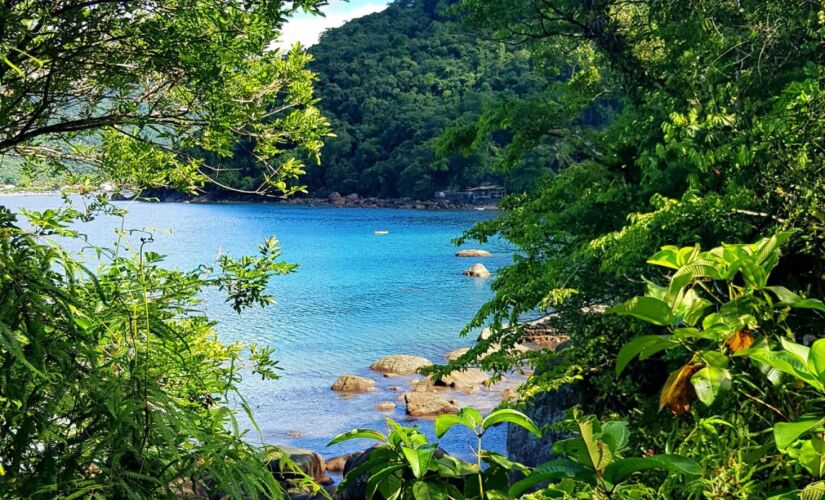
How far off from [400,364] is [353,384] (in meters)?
1.79

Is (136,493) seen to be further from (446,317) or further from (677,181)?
(446,317)

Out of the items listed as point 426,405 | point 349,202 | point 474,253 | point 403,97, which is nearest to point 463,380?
point 426,405

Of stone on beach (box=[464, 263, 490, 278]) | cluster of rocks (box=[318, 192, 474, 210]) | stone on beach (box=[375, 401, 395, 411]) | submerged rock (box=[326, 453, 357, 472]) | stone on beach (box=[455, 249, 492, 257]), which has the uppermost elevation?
cluster of rocks (box=[318, 192, 474, 210])

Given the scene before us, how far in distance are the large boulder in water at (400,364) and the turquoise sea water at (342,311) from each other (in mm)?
386

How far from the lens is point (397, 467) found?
107cm

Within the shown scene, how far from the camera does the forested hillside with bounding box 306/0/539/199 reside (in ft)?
225

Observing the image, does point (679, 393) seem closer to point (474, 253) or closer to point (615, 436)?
point (615, 436)

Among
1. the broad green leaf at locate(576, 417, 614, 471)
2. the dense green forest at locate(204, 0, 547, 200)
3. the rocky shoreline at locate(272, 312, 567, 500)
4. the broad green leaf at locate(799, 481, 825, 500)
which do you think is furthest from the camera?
the dense green forest at locate(204, 0, 547, 200)

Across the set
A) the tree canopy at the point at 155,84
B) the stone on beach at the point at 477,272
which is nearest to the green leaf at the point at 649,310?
the tree canopy at the point at 155,84

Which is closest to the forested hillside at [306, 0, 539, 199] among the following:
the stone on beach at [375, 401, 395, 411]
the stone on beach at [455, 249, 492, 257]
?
the stone on beach at [455, 249, 492, 257]

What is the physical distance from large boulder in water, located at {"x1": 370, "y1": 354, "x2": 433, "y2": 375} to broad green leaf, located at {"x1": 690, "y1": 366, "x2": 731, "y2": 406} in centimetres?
1736

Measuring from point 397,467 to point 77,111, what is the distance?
4438 millimetres

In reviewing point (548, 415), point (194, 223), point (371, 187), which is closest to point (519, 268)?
point (548, 415)

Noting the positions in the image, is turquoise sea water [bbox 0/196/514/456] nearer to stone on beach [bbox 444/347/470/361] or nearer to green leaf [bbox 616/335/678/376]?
stone on beach [bbox 444/347/470/361]
